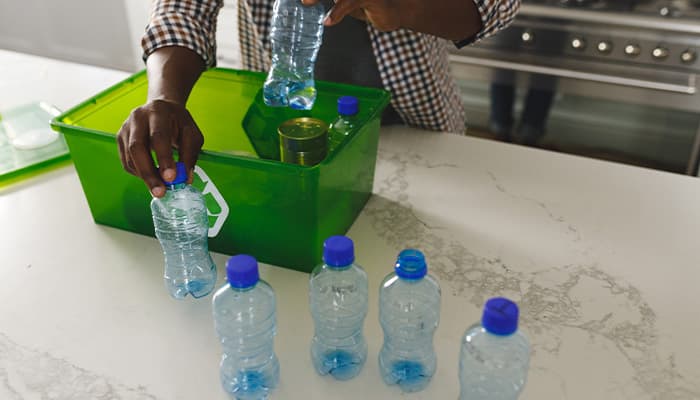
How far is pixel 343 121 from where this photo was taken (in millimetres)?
1109

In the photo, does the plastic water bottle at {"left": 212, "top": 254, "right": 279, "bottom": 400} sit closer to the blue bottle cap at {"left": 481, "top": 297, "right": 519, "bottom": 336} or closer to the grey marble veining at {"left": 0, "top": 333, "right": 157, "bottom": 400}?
the grey marble veining at {"left": 0, "top": 333, "right": 157, "bottom": 400}

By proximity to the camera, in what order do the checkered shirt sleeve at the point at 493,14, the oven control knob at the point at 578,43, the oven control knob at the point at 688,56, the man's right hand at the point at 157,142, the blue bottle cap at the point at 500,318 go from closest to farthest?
the blue bottle cap at the point at 500,318, the man's right hand at the point at 157,142, the checkered shirt sleeve at the point at 493,14, the oven control knob at the point at 688,56, the oven control knob at the point at 578,43

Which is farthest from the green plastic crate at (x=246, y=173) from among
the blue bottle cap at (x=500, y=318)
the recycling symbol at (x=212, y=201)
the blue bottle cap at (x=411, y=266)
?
the blue bottle cap at (x=500, y=318)

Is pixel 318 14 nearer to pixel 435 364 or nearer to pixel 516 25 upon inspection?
pixel 435 364

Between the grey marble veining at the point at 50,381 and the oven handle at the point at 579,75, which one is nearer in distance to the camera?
the grey marble veining at the point at 50,381

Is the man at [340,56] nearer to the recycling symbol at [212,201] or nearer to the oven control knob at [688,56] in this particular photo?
the recycling symbol at [212,201]

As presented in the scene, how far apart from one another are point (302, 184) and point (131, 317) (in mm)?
317

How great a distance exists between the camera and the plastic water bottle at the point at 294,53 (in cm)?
120

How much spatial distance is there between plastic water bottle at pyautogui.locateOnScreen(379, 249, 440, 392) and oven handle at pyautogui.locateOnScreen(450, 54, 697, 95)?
1473mm

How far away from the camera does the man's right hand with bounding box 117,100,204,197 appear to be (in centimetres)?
89

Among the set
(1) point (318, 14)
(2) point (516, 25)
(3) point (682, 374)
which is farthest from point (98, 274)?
(2) point (516, 25)

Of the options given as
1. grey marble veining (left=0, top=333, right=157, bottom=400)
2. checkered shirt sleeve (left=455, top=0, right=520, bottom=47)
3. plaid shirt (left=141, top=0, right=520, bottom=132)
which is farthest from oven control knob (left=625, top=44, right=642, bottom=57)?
grey marble veining (left=0, top=333, right=157, bottom=400)

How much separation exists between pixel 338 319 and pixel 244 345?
13cm

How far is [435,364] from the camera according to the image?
32.4 inches
